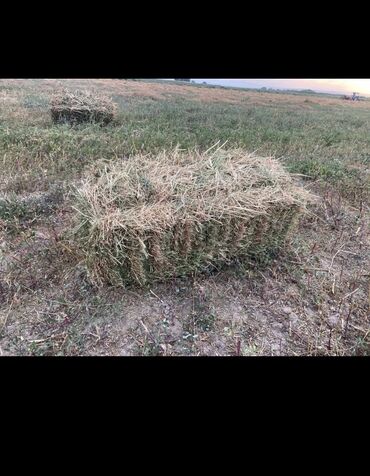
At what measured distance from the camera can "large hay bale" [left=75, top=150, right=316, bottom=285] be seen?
2631 mm

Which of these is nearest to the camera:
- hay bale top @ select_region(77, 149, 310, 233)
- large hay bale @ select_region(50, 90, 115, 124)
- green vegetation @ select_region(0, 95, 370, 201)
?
hay bale top @ select_region(77, 149, 310, 233)

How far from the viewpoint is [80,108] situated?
7.63m

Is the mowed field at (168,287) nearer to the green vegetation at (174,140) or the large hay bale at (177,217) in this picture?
the green vegetation at (174,140)

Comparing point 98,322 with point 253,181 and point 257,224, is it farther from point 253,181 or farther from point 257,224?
point 253,181

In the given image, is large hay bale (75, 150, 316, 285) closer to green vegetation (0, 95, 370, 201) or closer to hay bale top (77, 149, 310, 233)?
hay bale top (77, 149, 310, 233)

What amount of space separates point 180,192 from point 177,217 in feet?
1.47

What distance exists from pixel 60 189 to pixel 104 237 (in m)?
2.44

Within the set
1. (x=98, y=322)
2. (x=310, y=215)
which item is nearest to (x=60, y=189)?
(x=98, y=322)

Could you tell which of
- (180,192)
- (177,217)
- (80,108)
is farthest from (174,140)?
(177,217)

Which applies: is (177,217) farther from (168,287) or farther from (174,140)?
(174,140)

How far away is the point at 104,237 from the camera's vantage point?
2.54m

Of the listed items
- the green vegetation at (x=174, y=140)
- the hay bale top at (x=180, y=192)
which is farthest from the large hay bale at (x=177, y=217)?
the green vegetation at (x=174, y=140)

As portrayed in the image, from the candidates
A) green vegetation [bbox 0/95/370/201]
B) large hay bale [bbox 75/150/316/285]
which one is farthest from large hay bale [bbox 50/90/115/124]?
large hay bale [bbox 75/150/316/285]

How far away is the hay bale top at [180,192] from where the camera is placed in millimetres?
2688
